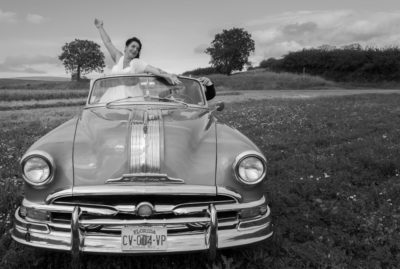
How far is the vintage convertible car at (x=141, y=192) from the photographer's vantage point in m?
2.92

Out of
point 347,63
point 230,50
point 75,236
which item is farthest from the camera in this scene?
point 230,50

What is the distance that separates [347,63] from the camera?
147ft

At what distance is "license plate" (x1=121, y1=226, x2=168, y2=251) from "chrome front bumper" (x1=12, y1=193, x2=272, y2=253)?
0.11ft

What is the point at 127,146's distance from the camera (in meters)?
3.18

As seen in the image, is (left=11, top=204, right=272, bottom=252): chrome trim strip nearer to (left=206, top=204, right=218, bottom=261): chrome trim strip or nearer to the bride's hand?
(left=206, top=204, right=218, bottom=261): chrome trim strip

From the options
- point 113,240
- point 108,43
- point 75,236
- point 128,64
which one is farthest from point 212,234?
point 108,43

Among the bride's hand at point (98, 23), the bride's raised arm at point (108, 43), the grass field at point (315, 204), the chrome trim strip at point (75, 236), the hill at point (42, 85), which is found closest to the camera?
the chrome trim strip at point (75, 236)

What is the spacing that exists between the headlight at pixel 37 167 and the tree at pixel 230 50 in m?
60.8

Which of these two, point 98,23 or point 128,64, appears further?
point 98,23

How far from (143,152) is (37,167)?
30.5 inches

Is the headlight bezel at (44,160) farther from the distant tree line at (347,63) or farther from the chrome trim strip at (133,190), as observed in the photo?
the distant tree line at (347,63)

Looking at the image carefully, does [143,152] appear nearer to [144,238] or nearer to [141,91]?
[144,238]

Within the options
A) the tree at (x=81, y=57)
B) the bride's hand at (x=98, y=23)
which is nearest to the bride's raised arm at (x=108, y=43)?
the bride's hand at (x=98, y=23)

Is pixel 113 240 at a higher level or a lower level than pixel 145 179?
lower
